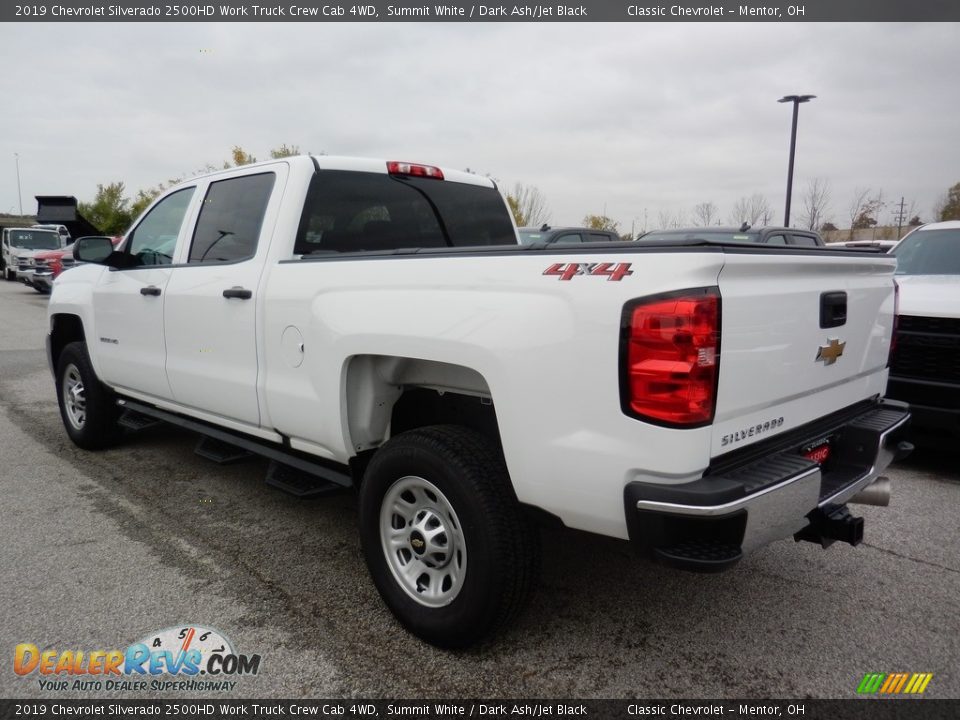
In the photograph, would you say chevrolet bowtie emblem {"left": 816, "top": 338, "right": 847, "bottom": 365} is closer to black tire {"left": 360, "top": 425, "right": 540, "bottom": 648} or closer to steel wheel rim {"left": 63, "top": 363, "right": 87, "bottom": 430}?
black tire {"left": 360, "top": 425, "right": 540, "bottom": 648}

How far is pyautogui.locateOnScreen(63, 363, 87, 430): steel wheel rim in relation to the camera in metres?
5.32

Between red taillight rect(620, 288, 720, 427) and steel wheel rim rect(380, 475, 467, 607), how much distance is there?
2.94 ft

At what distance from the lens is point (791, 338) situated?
2387 mm

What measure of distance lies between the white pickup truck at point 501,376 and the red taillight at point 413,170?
1 centimetres

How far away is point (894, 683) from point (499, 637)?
4.79ft

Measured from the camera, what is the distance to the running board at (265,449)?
10.7 ft

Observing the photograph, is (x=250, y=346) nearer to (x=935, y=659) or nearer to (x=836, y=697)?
(x=836, y=697)

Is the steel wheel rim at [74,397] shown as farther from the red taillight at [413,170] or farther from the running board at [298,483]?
the red taillight at [413,170]

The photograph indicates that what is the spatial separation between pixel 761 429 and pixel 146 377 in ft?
12.2

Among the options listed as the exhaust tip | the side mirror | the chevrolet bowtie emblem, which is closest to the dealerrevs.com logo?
the chevrolet bowtie emblem

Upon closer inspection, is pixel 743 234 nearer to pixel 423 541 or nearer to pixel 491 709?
pixel 423 541

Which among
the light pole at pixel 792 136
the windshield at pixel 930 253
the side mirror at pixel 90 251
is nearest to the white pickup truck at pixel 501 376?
the side mirror at pixel 90 251

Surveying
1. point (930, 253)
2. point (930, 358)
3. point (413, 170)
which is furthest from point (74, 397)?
point (930, 253)

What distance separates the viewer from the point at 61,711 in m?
2.37
